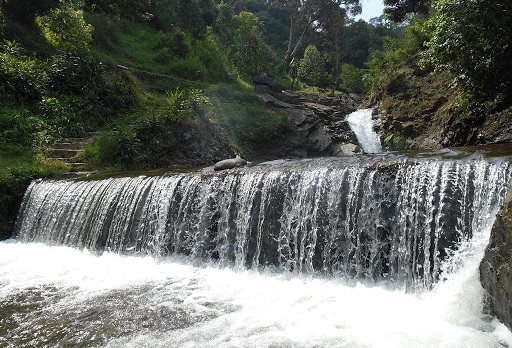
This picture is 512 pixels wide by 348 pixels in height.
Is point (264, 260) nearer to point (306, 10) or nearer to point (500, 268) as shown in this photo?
point (500, 268)

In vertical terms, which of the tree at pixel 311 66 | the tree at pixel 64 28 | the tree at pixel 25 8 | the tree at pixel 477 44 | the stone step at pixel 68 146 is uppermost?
the tree at pixel 311 66

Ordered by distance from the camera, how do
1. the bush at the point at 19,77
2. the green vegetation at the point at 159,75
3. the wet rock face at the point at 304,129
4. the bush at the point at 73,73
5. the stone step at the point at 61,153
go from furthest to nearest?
the wet rock face at the point at 304,129
the bush at the point at 73,73
the bush at the point at 19,77
the stone step at the point at 61,153
the green vegetation at the point at 159,75

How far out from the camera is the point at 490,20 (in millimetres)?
8781

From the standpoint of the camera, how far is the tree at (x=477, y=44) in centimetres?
877

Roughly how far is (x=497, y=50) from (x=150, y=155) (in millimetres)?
10598

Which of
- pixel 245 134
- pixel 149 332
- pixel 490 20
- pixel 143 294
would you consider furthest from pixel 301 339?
pixel 245 134

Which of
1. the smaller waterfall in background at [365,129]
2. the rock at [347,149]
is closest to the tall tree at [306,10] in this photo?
the smaller waterfall in background at [365,129]

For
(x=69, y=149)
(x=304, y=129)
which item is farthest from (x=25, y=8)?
(x=304, y=129)

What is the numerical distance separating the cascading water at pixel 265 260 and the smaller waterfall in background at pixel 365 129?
38.1 ft

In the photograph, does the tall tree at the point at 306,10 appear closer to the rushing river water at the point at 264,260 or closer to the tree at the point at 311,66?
the tree at the point at 311,66

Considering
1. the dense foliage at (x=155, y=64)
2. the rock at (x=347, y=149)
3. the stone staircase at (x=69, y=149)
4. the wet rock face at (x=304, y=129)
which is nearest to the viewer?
the dense foliage at (x=155, y=64)

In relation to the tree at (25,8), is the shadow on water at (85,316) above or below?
below

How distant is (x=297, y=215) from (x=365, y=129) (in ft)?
44.2

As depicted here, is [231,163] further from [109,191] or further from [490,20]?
[490,20]
